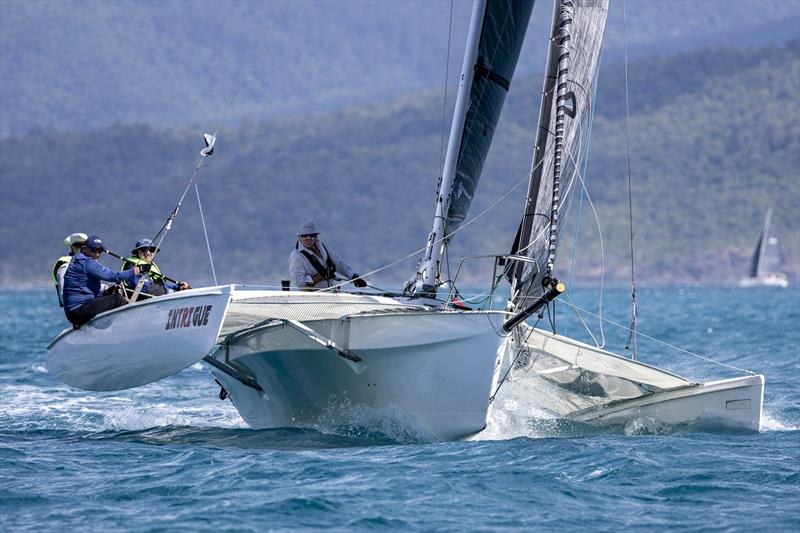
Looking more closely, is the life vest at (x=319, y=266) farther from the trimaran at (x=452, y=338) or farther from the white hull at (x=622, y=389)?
the white hull at (x=622, y=389)

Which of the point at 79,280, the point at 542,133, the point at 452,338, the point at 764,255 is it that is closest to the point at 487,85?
the point at 542,133

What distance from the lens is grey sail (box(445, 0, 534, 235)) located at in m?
11.5

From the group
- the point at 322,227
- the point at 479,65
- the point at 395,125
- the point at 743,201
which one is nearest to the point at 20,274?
the point at 322,227

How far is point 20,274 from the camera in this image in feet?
414

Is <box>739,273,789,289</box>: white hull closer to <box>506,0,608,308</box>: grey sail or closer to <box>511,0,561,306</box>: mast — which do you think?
<box>506,0,608,308</box>: grey sail

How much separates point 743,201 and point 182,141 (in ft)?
204

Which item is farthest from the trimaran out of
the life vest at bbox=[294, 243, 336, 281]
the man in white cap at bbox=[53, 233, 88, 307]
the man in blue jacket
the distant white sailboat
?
the distant white sailboat

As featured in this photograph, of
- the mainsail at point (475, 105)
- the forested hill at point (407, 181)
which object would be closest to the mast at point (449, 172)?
the mainsail at point (475, 105)

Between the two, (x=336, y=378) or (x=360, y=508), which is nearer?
(x=360, y=508)

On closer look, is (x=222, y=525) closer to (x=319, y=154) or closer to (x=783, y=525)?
(x=783, y=525)

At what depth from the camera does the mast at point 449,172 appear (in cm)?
1133

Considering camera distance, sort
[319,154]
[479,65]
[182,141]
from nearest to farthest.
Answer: [479,65] < [319,154] < [182,141]

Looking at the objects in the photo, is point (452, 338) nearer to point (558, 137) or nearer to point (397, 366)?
point (397, 366)

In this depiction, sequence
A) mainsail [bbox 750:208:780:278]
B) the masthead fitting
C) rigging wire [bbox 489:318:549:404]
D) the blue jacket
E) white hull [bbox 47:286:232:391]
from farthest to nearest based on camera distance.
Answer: mainsail [bbox 750:208:780:278]
the masthead fitting
the blue jacket
rigging wire [bbox 489:318:549:404]
white hull [bbox 47:286:232:391]
